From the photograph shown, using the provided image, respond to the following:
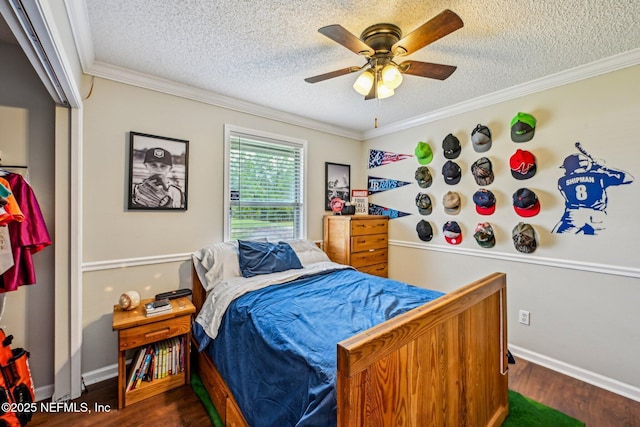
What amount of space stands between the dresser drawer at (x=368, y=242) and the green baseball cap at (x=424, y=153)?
3.48ft

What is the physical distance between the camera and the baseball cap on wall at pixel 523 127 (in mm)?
2398

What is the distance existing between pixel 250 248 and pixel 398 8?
2112 millimetres

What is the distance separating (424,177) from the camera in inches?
125

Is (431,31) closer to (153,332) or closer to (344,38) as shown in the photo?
(344,38)

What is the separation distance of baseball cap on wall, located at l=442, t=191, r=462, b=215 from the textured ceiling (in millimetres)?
1018

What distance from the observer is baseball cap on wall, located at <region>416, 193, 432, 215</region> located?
316 cm

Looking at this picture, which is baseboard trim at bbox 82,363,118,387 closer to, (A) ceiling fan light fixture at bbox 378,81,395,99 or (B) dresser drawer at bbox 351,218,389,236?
(B) dresser drawer at bbox 351,218,389,236

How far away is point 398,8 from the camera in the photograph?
4.92ft

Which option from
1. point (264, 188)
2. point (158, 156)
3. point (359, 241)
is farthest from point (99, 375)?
point (359, 241)

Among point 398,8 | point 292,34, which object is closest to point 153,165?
point 292,34

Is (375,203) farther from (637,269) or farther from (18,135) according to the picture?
(18,135)

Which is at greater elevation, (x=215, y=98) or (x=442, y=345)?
(x=215, y=98)

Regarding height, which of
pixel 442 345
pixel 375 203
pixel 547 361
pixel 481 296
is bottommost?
pixel 547 361

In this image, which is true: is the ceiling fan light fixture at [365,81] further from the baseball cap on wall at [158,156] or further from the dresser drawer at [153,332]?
the dresser drawer at [153,332]
